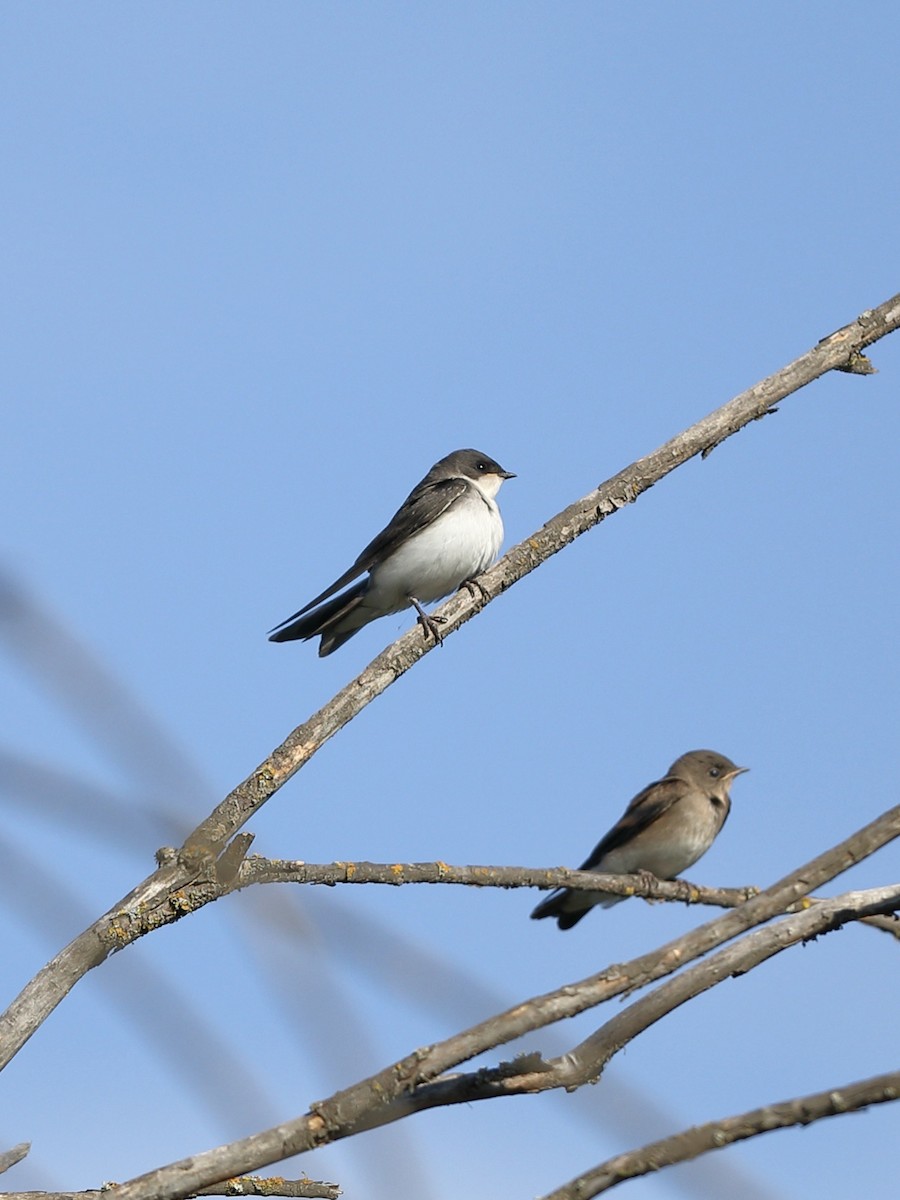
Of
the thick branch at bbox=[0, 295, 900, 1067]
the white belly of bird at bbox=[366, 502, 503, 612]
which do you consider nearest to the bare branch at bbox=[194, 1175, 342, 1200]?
the thick branch at bbox=[0, 295, 900, 1067]

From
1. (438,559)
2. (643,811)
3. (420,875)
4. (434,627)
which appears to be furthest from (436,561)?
(420,875)

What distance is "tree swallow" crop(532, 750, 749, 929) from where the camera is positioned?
31.3 ft

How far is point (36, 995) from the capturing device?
459 cm

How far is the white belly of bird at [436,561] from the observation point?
10.5m

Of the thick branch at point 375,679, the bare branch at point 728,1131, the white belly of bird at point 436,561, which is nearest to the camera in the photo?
the bare branch at point 728,1131

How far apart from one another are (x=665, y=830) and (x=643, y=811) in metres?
0.20

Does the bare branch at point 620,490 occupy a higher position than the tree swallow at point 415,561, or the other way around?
the tree swallow at point 415,561

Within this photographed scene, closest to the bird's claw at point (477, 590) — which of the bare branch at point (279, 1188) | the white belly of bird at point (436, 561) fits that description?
the bare branch at point (279, 1188)

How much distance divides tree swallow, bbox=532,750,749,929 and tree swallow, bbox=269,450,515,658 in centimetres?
179

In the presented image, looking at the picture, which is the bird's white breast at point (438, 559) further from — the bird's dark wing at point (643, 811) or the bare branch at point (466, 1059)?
the bare branch at point (466, 1059)

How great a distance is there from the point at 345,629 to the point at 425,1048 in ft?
22.4

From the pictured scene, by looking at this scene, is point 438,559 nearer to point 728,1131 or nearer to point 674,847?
point 674,847

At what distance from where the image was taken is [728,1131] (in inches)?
122

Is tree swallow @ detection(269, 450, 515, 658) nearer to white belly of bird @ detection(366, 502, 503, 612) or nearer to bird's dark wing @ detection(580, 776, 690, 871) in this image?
white belly of bird @ detection(366, 502, 503, 612)
